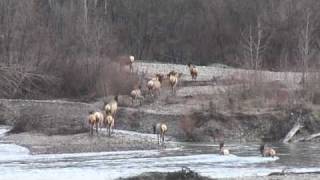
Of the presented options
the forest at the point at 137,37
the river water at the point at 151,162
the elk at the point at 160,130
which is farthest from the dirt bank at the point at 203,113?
the forest at the point at 137,37

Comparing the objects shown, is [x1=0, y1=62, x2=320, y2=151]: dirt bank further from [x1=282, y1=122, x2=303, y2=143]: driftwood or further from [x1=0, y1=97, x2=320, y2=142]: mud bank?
[x1=282, y1=122, x2=303, y2=143]: driftwood

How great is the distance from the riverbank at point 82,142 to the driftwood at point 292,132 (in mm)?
6010

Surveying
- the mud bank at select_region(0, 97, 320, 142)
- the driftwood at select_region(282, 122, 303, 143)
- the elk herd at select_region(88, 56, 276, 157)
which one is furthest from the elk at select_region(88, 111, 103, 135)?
the driftwood at select_region(282, 122, 303, 143)

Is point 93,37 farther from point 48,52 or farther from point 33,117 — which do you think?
point 33,117

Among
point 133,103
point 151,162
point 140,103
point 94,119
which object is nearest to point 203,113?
point 140,103

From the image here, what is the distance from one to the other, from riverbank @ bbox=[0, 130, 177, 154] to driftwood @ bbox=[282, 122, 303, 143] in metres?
6.01

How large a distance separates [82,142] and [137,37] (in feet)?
187

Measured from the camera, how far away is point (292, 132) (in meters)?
40.1

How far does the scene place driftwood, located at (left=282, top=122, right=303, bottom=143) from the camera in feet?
130

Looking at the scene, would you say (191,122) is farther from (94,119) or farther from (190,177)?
(190,177)

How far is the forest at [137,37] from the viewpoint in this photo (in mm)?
54094

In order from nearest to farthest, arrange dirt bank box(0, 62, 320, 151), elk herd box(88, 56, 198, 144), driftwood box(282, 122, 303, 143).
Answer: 1. elk herd box(88, 56, 198, 144)
2. driftwood box(282, 122, 303, 143)
3. dirt bank box(0, 62, 320, 151)

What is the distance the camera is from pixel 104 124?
3956 cm

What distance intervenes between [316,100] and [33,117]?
16.2m
